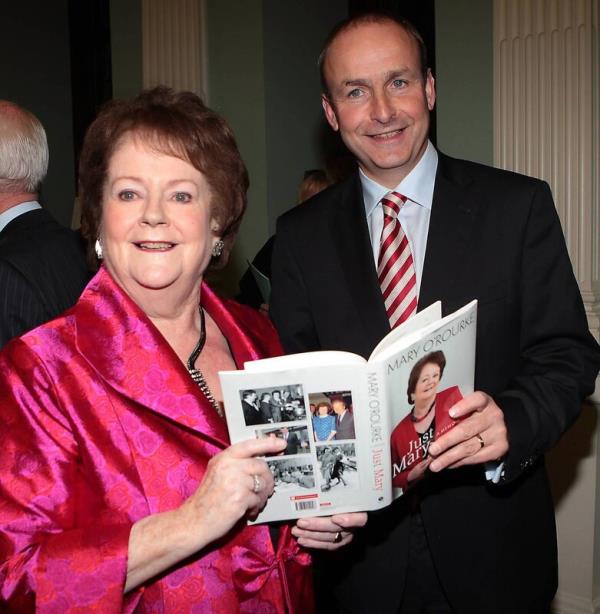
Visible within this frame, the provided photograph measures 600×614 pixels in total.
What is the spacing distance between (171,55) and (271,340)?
3.35 metres

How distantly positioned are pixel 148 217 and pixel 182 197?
0.10 m

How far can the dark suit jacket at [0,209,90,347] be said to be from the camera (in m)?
2.31

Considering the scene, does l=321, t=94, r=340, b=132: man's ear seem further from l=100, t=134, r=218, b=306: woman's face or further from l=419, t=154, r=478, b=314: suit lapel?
l=100, t=134, r=218, b=306: woman's face

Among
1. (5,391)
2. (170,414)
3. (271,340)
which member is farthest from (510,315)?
(5,391)

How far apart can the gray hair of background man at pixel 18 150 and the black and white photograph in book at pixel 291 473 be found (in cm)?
178

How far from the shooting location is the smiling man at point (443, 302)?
1.85 meters

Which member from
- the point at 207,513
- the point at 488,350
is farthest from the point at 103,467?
the point at 488,350

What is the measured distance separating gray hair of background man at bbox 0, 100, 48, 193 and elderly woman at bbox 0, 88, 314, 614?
1093 millimetres

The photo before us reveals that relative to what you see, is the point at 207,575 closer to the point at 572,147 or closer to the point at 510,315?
the point at 510,315

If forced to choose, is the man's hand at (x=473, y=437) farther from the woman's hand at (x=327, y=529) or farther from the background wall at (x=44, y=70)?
the background wall at (x=44, y=70)

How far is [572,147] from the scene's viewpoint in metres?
Result: 3.10

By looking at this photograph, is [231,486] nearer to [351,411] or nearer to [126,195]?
[351,411]

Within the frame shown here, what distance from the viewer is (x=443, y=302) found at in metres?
1.87

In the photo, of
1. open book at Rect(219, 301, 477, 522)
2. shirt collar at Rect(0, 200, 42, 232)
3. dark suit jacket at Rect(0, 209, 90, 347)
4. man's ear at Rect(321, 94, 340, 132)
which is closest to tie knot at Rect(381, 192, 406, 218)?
man's ear at Rect(321, 94, 340, 132)
